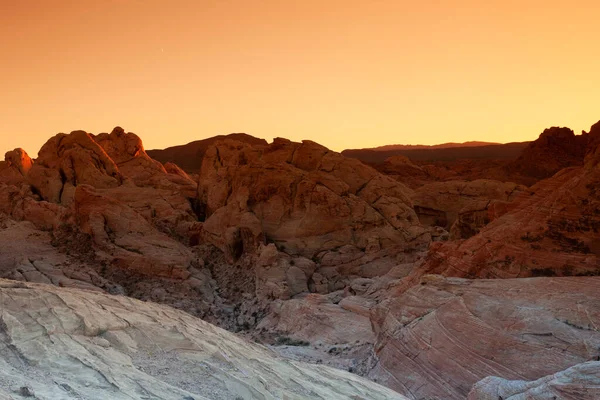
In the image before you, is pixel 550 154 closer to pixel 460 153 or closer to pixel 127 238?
pixel 127 238

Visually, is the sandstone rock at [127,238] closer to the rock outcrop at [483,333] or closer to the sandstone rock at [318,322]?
the sandstone rock at [318,322]

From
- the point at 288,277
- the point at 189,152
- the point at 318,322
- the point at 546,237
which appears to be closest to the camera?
the point at 546,237

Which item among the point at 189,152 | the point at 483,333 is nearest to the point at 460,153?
the point at 189,152

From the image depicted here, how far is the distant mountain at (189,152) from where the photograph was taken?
85250 millimetres

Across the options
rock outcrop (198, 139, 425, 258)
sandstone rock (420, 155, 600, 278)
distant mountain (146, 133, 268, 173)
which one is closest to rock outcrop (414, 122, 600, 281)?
sandstone rock (420, 155, 600, 278)

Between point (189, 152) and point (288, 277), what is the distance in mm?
75327

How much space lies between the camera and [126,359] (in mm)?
6695

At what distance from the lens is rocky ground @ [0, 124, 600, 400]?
7.14 meters

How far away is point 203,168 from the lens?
2688 cm

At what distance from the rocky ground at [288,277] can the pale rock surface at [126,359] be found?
0.03m

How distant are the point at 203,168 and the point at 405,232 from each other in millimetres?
10247

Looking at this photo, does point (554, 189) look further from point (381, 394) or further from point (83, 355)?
point (83, 355)

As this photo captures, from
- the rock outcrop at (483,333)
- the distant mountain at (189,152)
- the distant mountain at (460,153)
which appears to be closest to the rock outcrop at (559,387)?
the rock outcrop at (483,333)

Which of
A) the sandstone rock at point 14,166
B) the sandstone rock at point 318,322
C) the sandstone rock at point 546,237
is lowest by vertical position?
the sandstone rock at point 318,322
